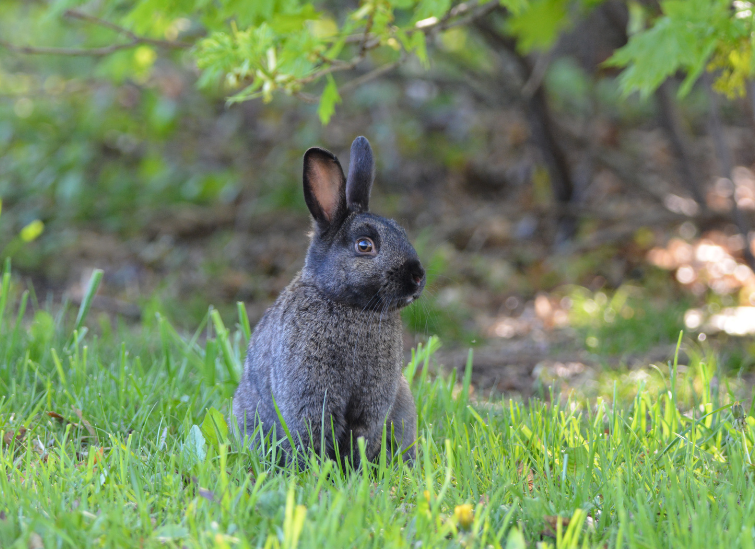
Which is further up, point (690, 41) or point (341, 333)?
point (690, 41)

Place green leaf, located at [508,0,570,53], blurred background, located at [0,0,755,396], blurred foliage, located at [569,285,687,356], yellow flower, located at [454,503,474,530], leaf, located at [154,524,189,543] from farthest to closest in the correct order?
blurred background, located at [0,0,755,396], blurred foliage, located at [569,285,687,356], green leaf, located at [508,0,570,53], yellow flower, located at [454,503,474,530], leaf, located at [154,524,189,543]

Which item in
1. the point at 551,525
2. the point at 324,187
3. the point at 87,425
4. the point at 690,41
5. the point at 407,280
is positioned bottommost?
the point at 551,525

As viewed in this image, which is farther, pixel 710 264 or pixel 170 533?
pixel 710 264

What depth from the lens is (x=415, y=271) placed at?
294 centimetres

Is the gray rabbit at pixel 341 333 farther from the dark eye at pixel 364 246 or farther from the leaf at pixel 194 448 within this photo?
the leaf at pixel 194 448

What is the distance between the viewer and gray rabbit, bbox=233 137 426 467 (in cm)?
291

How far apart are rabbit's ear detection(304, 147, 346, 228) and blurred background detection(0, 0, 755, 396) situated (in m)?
2.43

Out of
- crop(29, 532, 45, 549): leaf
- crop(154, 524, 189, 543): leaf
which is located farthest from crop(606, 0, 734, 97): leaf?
crop(29, 532, 45, 549): leaf

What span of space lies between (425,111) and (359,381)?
6.87 metres

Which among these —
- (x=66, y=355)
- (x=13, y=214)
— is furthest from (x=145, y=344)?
(x=13, y=214)

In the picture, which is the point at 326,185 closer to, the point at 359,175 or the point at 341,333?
the point at 359,175

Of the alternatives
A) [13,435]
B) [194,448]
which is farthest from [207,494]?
[13,435]

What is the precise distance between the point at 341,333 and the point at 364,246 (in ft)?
1.21

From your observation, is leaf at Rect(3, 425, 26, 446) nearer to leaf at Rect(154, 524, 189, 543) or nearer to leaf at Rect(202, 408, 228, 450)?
leaf at Rect(202, 408, 228, 450)
